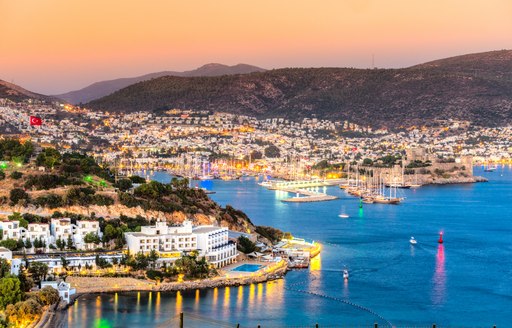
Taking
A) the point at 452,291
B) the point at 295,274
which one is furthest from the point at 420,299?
the point at 295,274

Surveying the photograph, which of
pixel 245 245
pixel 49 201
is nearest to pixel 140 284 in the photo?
pixel 245 245

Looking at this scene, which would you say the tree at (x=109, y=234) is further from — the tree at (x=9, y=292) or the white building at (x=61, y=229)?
the tree at (x=9, y=292)

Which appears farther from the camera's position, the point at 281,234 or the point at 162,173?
the point at 162,173

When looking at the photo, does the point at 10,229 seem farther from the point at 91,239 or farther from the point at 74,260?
the point at 74,260

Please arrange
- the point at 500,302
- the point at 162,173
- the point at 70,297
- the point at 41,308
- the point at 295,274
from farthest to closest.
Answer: the point at 162,173 < the point at 295,274 < the point at 500,302 < the point at 70,297 < the point at 41,308

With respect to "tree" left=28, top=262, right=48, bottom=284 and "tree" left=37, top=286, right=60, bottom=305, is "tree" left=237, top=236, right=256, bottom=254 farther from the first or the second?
"tree" left=37, top=286, right=60, bottom=305

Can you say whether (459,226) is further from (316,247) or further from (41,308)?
(41,308)
